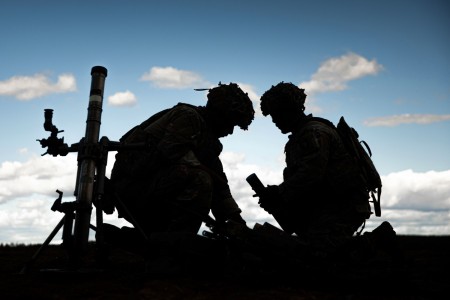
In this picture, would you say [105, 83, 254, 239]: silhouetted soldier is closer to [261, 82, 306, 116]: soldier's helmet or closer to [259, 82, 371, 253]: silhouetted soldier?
[261, 82, 306, 116]: soldier's helmet

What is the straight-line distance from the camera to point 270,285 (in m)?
3.98

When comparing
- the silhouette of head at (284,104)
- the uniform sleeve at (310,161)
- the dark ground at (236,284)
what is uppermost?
the silhouette of head at (284,104)

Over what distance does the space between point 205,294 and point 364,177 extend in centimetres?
252

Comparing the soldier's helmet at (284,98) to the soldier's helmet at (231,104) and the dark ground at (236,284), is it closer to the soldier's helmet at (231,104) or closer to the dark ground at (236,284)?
the soldier's helmet at (231,104)

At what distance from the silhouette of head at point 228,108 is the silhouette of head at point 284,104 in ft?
0.94

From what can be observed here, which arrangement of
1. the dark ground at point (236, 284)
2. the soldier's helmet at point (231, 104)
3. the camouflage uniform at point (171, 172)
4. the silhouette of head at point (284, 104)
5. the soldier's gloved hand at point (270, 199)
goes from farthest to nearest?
the soldier's helmet at point (231, 104)
the silhouette of head at point (284, 104)
the soldier's gloved hand at point (270, 199)
the camouflage uniform at point (171, 172)
the dark ground at point (236, 284)

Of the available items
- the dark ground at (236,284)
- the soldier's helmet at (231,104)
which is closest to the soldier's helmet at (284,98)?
the soldier's helmet at (231,104)

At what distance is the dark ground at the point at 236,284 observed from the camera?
364cm

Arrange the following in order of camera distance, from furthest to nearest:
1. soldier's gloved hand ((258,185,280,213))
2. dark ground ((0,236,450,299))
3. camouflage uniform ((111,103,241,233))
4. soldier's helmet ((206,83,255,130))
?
soldier's helmet ((206,83,255,130)) → soldier's gloved hand ((258,185,280,213)) → camouflage uniform ((111,103,241,233)) → dark ground ((0,236,450,299))

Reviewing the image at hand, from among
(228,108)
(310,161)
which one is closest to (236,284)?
(310,161)

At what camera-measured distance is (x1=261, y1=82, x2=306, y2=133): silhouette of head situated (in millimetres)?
5359

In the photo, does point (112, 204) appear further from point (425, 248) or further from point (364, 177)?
point (425, 248)

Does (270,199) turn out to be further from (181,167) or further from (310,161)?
(181,167)

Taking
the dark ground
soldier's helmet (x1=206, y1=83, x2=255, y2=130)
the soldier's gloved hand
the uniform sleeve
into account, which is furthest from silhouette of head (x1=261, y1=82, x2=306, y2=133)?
the dark ground
